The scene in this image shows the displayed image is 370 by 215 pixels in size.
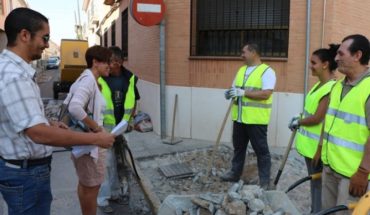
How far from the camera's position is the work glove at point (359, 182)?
2699mm

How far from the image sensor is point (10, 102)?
7.25 ft

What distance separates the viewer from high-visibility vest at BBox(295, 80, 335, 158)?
376 centimetres

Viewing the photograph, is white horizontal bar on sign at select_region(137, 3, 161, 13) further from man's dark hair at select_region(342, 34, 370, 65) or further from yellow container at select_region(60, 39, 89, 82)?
yellow container at select_region(60, 39, 89, 82)

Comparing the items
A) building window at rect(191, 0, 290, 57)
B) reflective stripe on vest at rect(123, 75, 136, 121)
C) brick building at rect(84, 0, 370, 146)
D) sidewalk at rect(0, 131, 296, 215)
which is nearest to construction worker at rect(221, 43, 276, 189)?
reflective stripe on vest at rect(123, 75, 136, 121)

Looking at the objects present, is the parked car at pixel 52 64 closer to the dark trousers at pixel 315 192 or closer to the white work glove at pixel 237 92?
the white work glove at pixel 237 92

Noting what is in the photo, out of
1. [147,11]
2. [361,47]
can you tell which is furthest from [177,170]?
[361,47]

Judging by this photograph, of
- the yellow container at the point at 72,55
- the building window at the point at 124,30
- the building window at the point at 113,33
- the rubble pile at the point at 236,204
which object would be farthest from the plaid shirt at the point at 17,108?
the building window at the point at 113,33

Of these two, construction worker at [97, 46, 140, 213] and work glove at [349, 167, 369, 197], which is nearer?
work glove at [349, 167, 369, 197]

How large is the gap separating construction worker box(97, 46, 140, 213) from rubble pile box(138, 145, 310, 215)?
2.04 feet

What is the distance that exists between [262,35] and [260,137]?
2.71 m

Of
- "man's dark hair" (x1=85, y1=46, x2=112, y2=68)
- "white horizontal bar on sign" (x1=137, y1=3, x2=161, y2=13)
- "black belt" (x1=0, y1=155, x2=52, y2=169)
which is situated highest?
"white horizontal bar on sign" (x1=137, y1=3, x2=161, y2=13)

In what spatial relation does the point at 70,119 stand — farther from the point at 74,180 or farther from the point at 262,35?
the point at 262,35

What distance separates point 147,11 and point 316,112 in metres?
4.64

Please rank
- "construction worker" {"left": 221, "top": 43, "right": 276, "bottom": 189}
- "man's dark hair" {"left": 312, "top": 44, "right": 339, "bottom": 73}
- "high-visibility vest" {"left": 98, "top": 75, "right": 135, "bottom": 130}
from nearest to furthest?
"man's dark hair" {"left": 312, "top": 44, "right": 339, "bottom": 73} → "high-visibility vest" {"left": 98, "top": 75, "right": 135, "bottom": 130} → "construction worker" {"left": 221, "top": 43, "right": 276, "bottom": 189}
